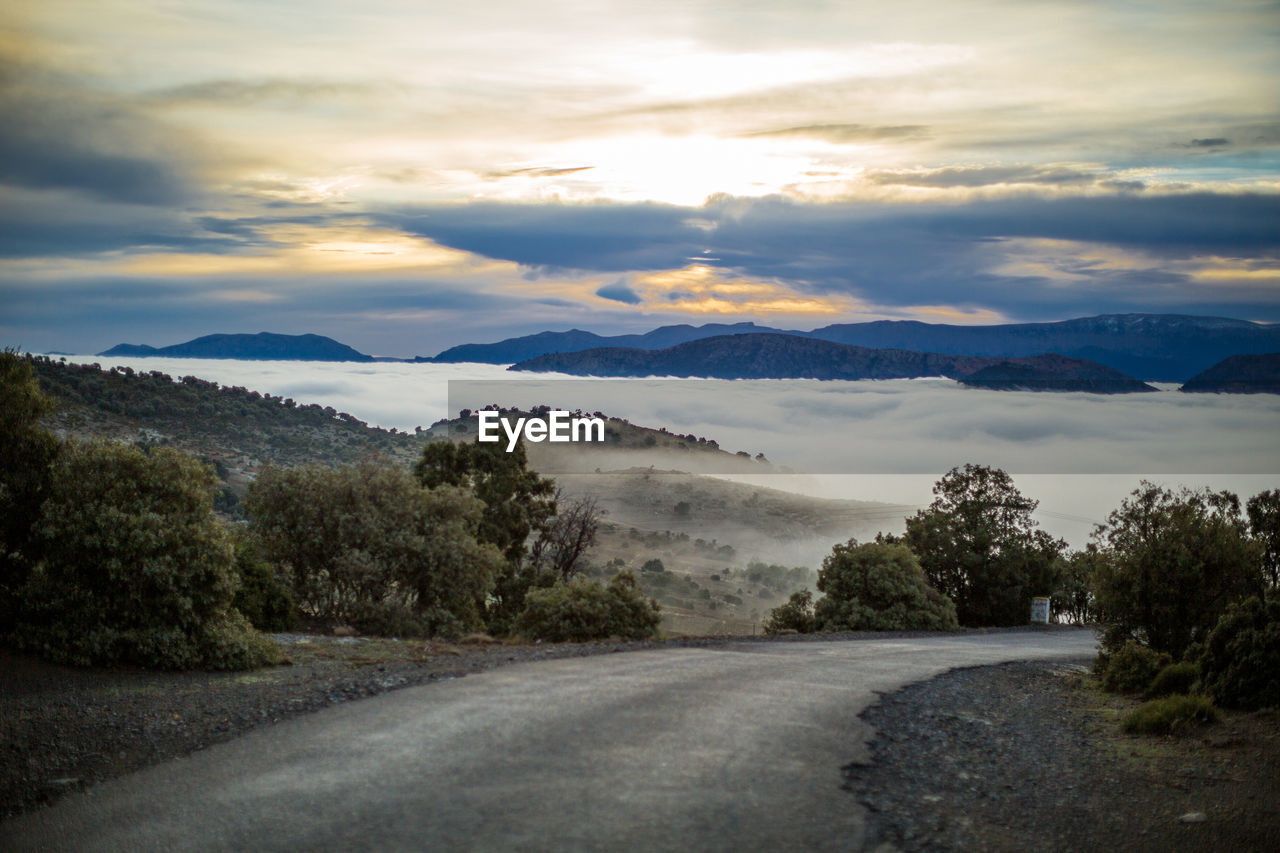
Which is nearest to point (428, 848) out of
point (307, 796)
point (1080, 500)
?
point (307, 796)

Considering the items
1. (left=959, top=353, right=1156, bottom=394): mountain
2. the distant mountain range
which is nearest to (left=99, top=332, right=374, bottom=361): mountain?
the distant mountain range

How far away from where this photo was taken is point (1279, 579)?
1277 centimetres

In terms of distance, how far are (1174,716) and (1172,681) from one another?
2231 millimetres

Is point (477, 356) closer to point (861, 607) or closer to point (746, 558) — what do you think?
point (746, 558)

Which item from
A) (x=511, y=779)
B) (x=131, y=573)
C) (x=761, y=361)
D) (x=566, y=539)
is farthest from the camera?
(x=761, y=361)

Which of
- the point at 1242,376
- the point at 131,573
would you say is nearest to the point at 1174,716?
the point at 131,573

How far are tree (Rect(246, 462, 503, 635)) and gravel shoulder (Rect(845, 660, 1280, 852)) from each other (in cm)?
1256

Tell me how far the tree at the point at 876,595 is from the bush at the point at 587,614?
18.1 feet

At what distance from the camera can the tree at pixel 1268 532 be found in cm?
1390

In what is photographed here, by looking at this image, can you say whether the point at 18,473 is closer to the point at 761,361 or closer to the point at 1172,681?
the point at 1172,681

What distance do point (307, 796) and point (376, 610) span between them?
13605 mm

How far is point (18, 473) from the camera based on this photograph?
12445 mm

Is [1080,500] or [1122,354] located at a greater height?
[1122,354]

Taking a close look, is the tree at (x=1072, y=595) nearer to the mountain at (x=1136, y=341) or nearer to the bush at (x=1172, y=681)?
the mountain at (x=1136, y=341)
